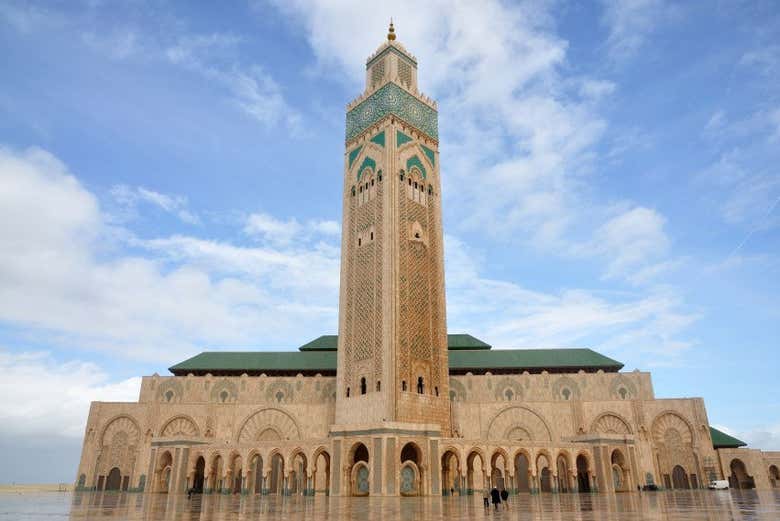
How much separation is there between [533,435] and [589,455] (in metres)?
5.53

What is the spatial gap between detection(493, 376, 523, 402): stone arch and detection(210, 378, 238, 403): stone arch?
57.0 ft

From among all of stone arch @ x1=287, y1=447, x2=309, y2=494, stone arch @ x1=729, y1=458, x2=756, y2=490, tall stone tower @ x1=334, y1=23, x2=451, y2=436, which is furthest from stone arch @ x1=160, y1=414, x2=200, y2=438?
stone arch @ x1=729, y1=458, x2=756, y2=490

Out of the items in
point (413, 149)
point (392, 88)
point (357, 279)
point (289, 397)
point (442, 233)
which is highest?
point (392, 88)

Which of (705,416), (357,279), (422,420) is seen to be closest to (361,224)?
(357,279)

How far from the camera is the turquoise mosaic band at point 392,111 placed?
3369cm

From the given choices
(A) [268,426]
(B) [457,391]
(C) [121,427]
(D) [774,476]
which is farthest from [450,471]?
(D) [774,476]

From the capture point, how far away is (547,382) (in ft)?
115

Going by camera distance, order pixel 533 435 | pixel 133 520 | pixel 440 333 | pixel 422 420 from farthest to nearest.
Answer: pixel 533 435, pixel 440 333, pixel 422 420, pixel 133 520

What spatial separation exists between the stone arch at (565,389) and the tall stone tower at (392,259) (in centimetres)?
877

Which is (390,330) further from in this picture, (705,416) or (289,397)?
(705,416)

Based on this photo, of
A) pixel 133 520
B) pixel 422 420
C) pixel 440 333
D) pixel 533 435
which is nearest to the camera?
pixel 133 520

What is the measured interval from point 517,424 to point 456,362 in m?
5.69

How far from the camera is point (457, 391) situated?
35094 mm

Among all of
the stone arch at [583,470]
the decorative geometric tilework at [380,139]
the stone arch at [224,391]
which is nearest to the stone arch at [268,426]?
the stone arch at [224,391]
